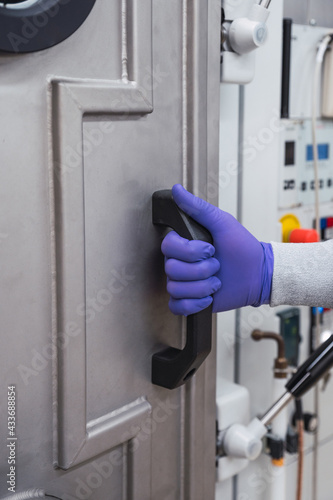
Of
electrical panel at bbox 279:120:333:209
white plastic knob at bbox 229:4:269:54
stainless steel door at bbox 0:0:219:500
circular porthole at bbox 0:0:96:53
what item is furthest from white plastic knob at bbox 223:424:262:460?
circular porthole at bbox 0:0:96:53

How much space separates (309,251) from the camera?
3.60ft

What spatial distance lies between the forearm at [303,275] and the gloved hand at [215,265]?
0.06 ft

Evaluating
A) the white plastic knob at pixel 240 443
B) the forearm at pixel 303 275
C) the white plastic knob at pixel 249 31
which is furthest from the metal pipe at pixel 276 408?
the white plastic knob at pixel 249 31

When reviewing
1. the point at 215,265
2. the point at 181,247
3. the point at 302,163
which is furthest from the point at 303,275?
the point at 302,163

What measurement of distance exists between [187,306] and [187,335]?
4 cm

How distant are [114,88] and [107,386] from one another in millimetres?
391

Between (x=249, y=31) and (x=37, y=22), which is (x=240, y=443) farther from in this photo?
(x=37, y=22)

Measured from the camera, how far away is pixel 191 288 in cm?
83

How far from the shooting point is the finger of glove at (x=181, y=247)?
795mm

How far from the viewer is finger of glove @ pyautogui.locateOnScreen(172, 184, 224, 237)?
2.64ft

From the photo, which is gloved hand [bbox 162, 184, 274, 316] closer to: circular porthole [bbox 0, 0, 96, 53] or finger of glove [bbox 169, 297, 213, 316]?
finger of glove [bbox 169, 297, 213, 316]

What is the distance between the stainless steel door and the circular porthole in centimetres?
2

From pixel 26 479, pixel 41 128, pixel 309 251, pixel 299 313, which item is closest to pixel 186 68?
pixel 41 128

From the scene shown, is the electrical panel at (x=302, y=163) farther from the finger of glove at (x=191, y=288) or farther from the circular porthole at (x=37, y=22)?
the circular porthole at (x=37, y=22)
